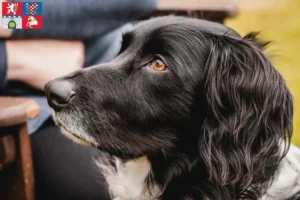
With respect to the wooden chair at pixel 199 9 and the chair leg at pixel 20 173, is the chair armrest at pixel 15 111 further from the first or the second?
the wooden chair at pixel 199 9

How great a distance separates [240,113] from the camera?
164cm

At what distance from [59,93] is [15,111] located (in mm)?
143

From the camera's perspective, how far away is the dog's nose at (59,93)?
1597mm

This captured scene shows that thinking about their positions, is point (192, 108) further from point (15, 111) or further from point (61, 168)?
point (61, 168)

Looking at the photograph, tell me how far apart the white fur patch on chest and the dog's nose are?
358 mm

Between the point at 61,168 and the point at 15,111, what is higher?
the point at 15,111

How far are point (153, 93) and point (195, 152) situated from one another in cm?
24

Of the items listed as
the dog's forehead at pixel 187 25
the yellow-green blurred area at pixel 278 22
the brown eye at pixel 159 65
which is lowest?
the yellow-green blurred area at pixel 278 22

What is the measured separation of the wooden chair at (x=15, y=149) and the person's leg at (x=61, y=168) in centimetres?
30

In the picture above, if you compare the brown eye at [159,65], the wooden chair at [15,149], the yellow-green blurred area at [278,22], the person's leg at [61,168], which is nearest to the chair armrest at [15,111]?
the wooden chair at [15,149]

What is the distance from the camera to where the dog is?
64.9 inches

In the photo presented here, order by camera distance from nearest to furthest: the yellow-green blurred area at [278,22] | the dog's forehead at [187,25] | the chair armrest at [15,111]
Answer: the chair armrest at [15,111] → the dog's forehead at [187,25] → the yellow-green blurred area at [278,22]

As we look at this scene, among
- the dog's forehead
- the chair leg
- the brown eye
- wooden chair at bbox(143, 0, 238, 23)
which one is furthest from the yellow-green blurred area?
the chair leg

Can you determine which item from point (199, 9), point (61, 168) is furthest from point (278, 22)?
point (61, 168)
